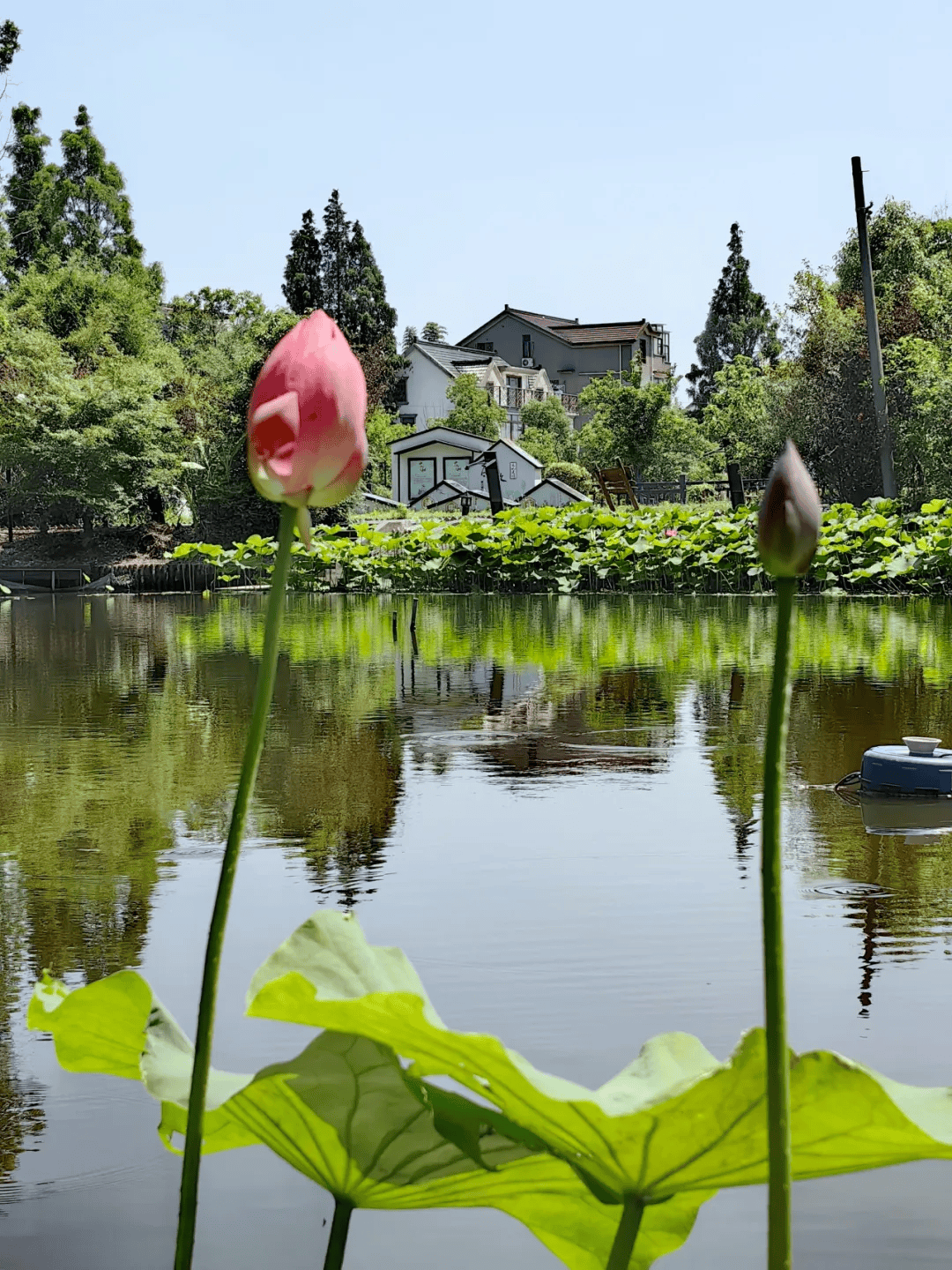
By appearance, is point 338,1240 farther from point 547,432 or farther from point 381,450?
point 547,432

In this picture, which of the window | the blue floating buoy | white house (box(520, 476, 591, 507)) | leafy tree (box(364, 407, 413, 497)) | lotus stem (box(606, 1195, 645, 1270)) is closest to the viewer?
lotus stem (box(606, 1195, 645, 1270))

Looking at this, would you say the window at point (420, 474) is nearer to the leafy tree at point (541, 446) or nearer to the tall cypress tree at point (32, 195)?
the leafy tree at point (541, 446)

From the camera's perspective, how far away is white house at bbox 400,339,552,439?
69312 millimetres

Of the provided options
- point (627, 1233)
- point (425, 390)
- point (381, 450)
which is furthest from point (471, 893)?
point (425, 390)

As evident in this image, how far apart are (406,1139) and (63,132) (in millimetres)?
65993

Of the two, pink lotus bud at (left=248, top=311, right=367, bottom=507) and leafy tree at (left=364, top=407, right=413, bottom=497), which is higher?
leafy tree at (left=364, top=407, right=413, bottom=497)

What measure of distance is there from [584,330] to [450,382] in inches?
514

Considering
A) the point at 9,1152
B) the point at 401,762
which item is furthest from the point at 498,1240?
the point at 401,762

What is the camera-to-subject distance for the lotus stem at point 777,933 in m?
0.73

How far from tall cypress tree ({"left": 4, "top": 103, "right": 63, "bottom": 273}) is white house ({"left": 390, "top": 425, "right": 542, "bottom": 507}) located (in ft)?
50.0

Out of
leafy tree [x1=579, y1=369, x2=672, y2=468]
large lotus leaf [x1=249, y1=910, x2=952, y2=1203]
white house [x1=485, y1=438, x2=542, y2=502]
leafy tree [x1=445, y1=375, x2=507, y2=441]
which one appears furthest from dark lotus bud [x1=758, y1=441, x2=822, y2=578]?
leafy tree [x1=445, y1=375, x2=507, y2=441]

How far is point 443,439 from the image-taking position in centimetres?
5925

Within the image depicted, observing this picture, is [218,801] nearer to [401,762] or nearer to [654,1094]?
[401,762]

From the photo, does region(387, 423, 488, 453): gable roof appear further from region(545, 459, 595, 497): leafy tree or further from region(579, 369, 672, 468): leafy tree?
region(545, 459, 595, 497): leafy tree
